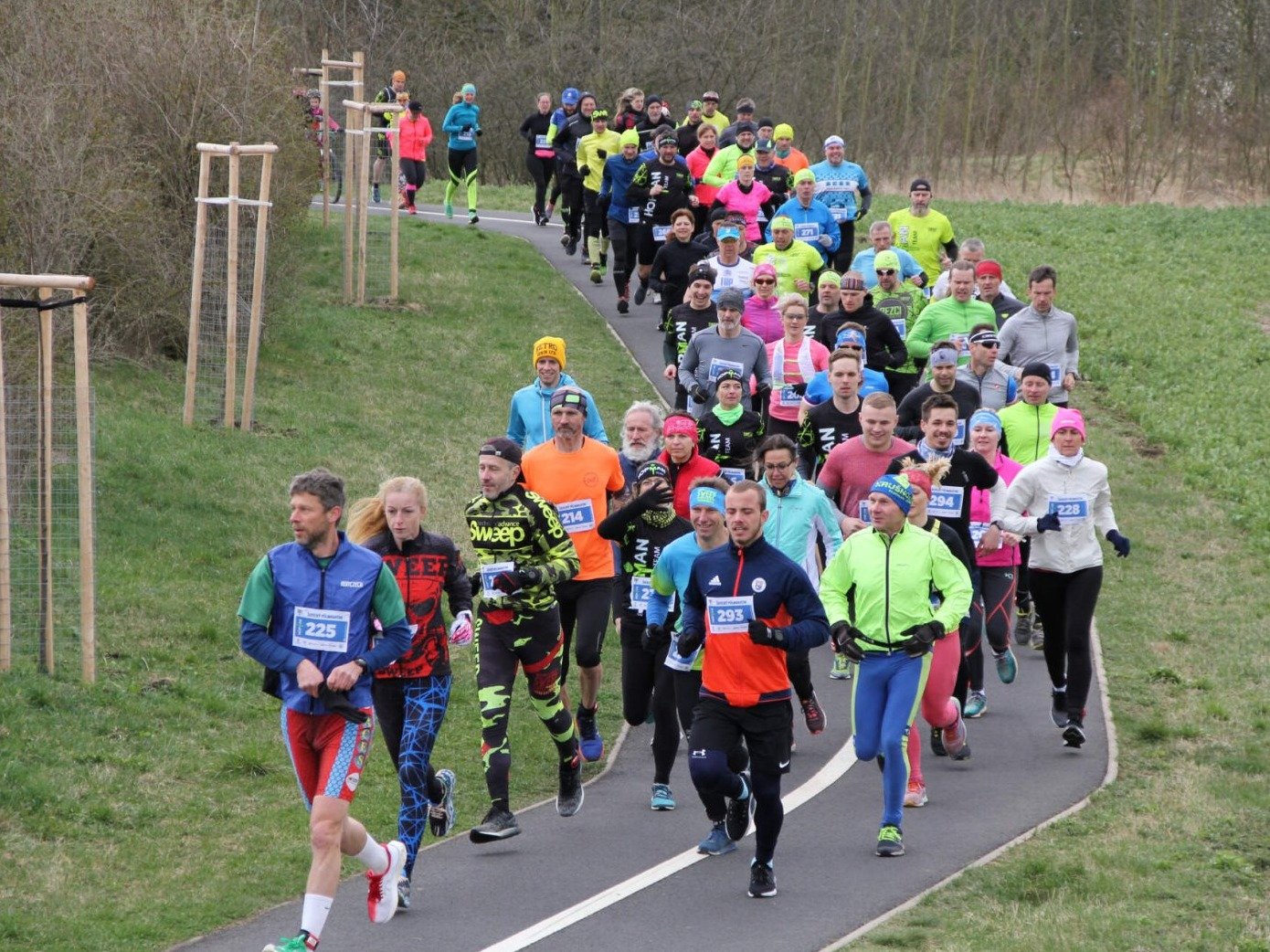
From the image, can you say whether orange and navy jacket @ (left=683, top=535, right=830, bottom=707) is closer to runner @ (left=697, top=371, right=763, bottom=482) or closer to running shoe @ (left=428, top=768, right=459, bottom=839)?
running shoe @ (left=428, top=768, right=459, bottom=839)

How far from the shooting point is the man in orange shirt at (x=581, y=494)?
36.7 feet

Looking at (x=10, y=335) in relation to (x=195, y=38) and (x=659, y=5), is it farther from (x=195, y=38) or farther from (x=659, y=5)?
(x=659, y=5)

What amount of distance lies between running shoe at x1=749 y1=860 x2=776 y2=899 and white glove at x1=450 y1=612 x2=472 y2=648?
1.83m

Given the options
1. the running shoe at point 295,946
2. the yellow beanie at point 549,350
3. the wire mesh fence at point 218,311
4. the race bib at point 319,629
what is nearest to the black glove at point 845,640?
the race bib at point 319,629

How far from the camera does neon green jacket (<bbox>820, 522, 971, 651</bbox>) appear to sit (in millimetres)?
9758

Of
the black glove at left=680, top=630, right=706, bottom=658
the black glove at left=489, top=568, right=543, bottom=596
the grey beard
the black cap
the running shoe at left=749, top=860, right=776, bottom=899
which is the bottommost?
the running shoe at left=749, top=860, right=776, bottom=899

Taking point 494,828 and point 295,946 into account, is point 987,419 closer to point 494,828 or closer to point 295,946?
point 494,828

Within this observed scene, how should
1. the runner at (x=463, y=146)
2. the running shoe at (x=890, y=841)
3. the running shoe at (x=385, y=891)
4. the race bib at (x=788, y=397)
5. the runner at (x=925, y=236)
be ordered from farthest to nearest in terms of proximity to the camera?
the runner at (x=463, y=146), the runner at (x=925, y=236), the race bib at (x=788, y=397), the running shoe at (x=890, y=841), the running shoe at (x=385, y=891)

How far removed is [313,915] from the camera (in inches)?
310

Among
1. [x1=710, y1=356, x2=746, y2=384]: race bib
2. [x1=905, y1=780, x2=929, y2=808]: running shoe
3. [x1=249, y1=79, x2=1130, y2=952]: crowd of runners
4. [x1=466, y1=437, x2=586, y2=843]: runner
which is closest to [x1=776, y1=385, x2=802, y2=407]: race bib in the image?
[x1=249, y1=79, x2=1130, y2=952]: crowd of runners

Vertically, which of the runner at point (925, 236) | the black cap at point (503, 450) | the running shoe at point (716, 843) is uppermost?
the runner at point (925, 236)

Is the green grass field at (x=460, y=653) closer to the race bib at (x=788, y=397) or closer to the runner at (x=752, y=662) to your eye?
the runner at (x=752, y=662)

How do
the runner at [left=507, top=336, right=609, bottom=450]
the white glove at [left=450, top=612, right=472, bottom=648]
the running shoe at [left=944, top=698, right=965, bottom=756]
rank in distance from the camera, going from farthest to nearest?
1. the runner at [left=507, top=336, right=609, bottom=450]
2. the running shoe at [left=944, top=698, right=965, bottom=756]
3. the white glove at [left=450, top=612, right=472, bottom=648]

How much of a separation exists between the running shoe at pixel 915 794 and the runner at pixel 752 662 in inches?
70.0
